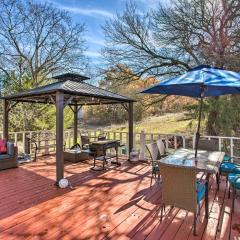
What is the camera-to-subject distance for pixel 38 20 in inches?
542

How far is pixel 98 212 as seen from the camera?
3639 mm

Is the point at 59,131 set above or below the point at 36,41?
below

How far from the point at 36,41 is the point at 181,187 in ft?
43.6

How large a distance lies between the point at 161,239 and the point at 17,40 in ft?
44.2

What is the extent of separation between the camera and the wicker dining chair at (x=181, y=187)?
2.93m

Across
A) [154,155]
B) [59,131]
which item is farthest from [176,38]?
[59,131]

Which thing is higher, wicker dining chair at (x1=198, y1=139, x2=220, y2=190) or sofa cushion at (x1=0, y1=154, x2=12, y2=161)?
wicker dining chair at (x1=198, y1=139, x2=220, y2=190)

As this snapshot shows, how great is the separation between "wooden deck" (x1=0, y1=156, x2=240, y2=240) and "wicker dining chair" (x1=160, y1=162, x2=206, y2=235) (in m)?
0.34

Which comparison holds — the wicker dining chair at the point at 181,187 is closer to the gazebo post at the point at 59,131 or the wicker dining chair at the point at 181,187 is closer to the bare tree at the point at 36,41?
the gazebo post at the point at 59,131

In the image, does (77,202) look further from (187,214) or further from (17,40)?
(17,40)

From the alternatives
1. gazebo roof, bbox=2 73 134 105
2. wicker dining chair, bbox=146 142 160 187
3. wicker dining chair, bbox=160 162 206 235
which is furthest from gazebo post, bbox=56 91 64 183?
wicker dining chair, bbox=160 162 206 235

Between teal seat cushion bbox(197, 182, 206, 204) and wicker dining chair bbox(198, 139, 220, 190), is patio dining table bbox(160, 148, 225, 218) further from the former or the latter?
wicker dining chair bbox(198, 139, 220, 190)

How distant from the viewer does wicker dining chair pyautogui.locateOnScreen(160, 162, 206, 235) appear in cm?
293

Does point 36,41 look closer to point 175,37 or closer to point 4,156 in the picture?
point 175,37
